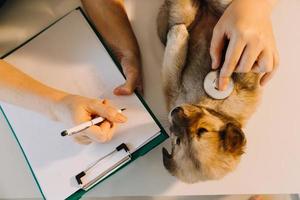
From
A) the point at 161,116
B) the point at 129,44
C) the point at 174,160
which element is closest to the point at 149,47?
the point at 129,44

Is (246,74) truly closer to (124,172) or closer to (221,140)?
(221,140)

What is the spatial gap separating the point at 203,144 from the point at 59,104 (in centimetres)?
30

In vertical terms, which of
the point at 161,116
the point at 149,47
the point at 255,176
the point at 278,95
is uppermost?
the point at 149,47

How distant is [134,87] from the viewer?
0.89 metres

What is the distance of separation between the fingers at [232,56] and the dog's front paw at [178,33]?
17cm

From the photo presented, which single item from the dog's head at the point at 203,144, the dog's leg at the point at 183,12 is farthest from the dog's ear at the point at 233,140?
the dog's leg at the point at 183,12

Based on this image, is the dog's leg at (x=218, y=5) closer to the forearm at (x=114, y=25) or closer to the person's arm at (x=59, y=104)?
the forearm at (x=114, y=25)

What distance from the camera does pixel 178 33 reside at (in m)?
0.93

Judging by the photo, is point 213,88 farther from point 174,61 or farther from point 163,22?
point 163,22

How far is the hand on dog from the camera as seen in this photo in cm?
75

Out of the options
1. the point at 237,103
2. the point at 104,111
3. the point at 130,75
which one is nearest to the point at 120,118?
the point at 104,111

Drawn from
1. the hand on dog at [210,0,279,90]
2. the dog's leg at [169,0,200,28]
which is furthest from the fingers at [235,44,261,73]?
the dog's leg at [169,0,200,28]

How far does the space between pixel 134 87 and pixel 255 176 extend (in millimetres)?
329

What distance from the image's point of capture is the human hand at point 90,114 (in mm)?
760
